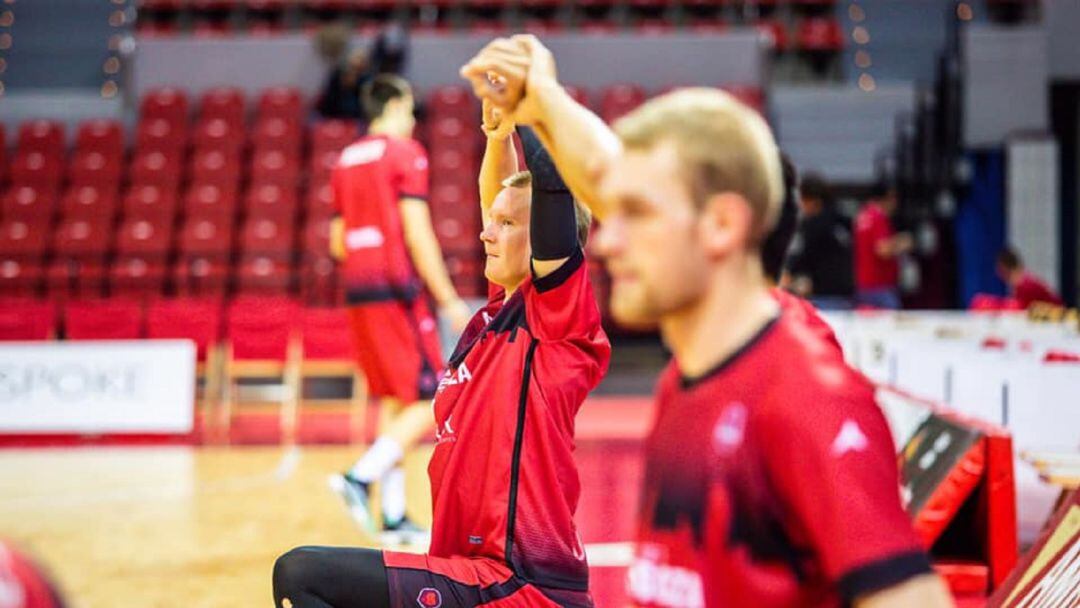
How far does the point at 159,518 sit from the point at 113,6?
1164cm

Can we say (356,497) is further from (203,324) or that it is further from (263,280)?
(263,280)

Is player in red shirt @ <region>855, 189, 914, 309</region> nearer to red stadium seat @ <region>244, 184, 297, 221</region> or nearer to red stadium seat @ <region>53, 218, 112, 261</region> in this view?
red stadium seat @ <region>244, 184, 297, 221</region>

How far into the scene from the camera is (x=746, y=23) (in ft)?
51.3

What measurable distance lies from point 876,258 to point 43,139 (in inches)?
331

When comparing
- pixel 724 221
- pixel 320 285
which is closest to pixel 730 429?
pixel 724 221

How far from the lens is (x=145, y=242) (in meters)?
12.8

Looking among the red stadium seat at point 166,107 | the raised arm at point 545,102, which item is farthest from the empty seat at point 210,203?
the raised arm at point 545,102

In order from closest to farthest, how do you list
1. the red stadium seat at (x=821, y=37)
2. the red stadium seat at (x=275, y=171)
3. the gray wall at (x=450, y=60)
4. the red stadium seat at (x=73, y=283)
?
the red stadium seat at (x=73, y=283) → the red stadium seat at (x=275, y=171) → the gray wall at (x=450, y=60) → the red stadium seat at (x=821, y=37)

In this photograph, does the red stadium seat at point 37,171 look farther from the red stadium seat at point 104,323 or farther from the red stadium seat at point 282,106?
the red stadium seat at point 104,323

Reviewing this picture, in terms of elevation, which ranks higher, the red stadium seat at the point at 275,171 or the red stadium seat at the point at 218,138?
the red stadium seat at the point at 218,138

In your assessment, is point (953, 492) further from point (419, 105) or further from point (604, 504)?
point (419, 105)

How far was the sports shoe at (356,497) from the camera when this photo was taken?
210 inches

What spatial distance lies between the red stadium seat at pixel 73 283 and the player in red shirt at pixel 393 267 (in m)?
7.33

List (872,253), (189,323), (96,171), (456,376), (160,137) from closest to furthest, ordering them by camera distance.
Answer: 1. (456,376)
2. (189,323)
3. (872,253)
4. (96,171)
5. (160,137)
